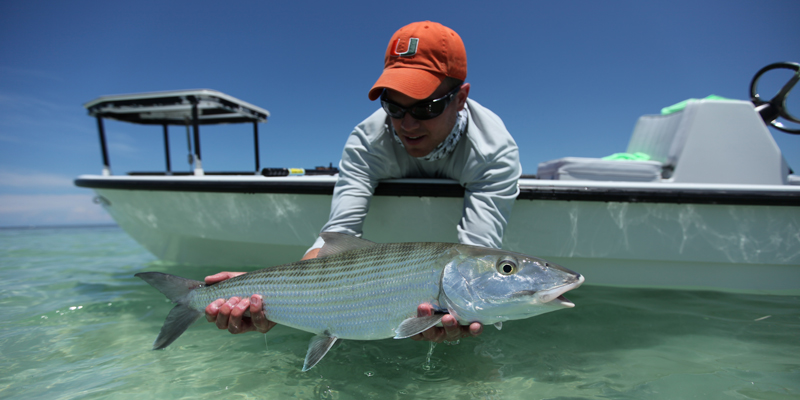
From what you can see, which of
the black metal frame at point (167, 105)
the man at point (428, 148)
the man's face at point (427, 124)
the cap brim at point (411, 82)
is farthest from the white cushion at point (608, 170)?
the black metal frame at point (167, 105)

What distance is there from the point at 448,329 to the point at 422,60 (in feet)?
4.49

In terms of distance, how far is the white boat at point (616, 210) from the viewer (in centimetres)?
292

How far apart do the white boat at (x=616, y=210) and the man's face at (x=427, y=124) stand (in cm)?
59

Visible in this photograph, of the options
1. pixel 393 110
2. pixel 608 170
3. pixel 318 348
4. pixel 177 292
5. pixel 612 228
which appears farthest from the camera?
pixel 608 170

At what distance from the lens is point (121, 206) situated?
13.7ft

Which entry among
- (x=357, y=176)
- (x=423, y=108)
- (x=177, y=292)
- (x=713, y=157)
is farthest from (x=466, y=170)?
(x=713, y=157)

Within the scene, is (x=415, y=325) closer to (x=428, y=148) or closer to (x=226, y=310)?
(x=226, y=310)

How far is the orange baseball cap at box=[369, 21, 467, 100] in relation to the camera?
1.95 meters

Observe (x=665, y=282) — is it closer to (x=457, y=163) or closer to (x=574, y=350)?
(x=574, y=350)

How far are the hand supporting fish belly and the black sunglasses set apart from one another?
2.48 feet

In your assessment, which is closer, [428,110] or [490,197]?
[428,110]

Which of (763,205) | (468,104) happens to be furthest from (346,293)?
(763,205)

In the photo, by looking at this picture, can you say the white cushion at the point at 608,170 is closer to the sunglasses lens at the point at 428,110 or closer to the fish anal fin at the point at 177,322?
the sunglasses lens at the point at 428,110

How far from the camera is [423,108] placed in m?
2.04
